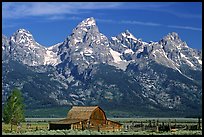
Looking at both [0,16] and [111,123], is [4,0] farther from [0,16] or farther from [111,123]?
[111,123]

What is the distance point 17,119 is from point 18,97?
3762 mm

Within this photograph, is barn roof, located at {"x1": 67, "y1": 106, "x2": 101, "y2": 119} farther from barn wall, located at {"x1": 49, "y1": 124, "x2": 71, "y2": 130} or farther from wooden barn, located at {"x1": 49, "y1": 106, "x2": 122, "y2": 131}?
barn wall, located at {"x1": 49, "y1": 124, "x2": 71, "y2": 130}

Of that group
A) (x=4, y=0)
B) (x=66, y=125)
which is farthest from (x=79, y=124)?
(x=4, y=0)

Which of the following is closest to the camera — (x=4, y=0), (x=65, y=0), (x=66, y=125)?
(x=65, y=0)

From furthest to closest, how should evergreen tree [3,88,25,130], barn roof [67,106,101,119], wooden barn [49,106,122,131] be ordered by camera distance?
barn roof [67,106,101,119], wooden barn [49,106,122,131], evergreen tree [3,88,25,130]

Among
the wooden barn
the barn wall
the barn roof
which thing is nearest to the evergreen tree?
the barn wall

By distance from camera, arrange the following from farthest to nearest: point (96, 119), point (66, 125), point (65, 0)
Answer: point (96, 119), point (66, 125), point (65, 0)

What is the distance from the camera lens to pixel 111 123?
8694cm

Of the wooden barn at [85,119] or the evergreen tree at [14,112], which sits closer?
the evergreen tree at [14,112]

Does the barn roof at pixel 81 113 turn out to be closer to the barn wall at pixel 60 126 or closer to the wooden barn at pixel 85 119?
the wooden barn at pixel 85 119

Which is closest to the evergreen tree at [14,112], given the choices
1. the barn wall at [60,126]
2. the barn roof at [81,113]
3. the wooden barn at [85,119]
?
the barn wall at [60,126]

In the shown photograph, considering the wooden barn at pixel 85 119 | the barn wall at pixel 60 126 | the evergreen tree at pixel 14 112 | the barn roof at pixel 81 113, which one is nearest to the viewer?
the evergreen tree at pixel 14 112

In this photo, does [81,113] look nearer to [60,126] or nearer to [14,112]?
[60,126]

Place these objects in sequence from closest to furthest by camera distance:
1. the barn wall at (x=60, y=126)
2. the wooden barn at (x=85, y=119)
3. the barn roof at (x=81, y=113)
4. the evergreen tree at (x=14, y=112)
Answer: the evergreen tree at (x=14, y=112)
the barn wall at (x=60, y=126)
the wooden barn at (x=85, y=119)
the barn roof at (x=81, y=113)
